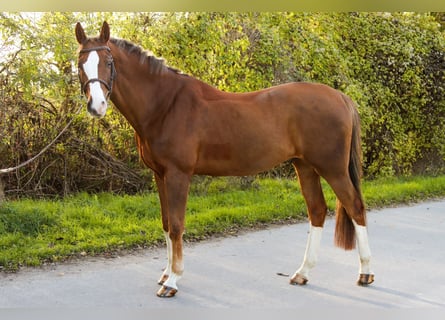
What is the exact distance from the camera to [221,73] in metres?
6.07

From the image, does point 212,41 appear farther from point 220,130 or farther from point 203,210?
point 220,130

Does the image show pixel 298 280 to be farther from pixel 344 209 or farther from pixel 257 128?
pixel 257 128

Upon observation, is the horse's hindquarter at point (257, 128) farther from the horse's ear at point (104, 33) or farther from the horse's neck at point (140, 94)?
the horse's ear at point (104, 33)

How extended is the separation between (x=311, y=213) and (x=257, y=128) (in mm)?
762

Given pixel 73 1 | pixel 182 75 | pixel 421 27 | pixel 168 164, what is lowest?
pixel 168 164

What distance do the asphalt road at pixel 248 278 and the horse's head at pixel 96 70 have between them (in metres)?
1.22

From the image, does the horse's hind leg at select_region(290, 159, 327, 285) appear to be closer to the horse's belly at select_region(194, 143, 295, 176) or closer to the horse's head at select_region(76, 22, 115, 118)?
the horse's belly at select_region(194, 143, 295, 176)

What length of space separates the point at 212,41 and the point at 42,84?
1980mm

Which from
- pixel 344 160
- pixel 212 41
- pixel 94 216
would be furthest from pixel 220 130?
pixel 212 41

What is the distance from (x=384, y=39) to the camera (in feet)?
25.1

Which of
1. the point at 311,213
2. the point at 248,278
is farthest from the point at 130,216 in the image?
the point at 311,213

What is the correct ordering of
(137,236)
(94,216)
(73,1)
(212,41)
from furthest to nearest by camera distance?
(212,41)
(94,216)
(137,236)
(73,1)

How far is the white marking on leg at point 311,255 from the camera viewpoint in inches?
147

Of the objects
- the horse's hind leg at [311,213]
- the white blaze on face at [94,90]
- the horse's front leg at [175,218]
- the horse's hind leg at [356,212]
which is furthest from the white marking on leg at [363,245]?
the white blaze on face at [94,90]
